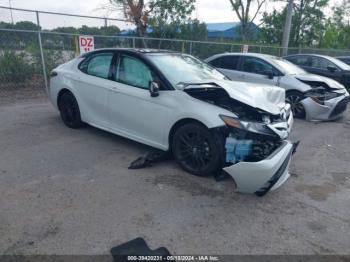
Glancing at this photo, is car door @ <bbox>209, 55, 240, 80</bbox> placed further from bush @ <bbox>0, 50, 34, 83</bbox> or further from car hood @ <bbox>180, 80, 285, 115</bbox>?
bush @ <bbox>0, 50, 34, 83</bbox>

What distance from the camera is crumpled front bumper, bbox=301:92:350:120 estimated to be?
7.45 meters

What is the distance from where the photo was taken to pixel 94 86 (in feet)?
16.9

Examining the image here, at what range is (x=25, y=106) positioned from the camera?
311 inches

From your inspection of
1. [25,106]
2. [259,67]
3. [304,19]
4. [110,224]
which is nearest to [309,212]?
[110,224]

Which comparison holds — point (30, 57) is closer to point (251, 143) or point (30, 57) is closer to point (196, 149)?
point (196, 149)

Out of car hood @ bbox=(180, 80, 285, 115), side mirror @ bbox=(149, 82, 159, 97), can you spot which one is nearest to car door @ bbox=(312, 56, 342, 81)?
car hood @ bbox=(180, 80, 285, 115)

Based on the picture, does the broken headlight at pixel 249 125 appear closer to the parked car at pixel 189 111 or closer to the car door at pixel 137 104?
the parked car at pixel 189 111

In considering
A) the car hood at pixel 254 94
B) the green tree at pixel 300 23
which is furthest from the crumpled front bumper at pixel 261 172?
the green tree at pixel 300 23

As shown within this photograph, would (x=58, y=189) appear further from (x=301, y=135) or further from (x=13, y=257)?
(x=301, y=135)

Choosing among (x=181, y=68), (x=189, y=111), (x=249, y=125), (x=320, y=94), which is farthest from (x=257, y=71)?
(x=249, y=125)

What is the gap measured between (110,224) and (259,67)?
6642 millimetres

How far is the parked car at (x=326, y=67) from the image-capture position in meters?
10.5

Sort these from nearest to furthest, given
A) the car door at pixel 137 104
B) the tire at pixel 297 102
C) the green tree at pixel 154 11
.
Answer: the car door at pixel 137 104
the tire at pixel 297 102
the green tree at pixel 154 11

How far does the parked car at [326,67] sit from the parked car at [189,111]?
22.8ft
